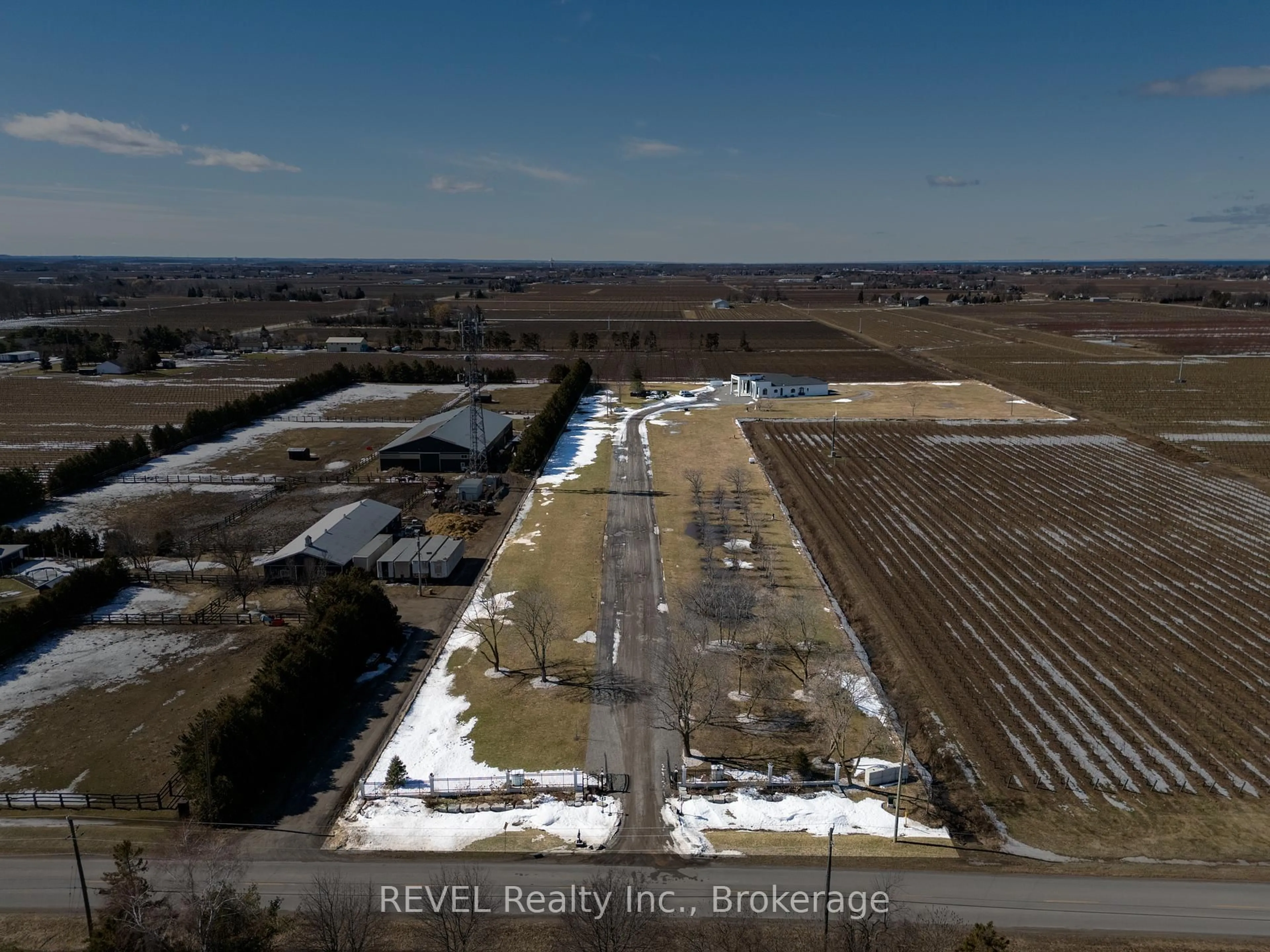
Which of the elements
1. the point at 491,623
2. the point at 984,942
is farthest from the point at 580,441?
the point at 984,942

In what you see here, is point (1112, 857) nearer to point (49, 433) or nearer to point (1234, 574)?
point (1234, 574)

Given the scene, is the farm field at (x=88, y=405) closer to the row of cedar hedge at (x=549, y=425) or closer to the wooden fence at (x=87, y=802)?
the row of cedar hedge at (x=549, y=425)

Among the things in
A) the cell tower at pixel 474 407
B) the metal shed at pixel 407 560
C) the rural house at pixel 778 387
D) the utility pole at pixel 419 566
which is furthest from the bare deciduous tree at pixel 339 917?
the rural house at pixel 778 387

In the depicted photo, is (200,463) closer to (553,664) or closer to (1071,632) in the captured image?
(553,664)

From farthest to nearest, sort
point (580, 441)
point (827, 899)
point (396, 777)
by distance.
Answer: point (580, 441) < point (396, 777) < point (827, 899)

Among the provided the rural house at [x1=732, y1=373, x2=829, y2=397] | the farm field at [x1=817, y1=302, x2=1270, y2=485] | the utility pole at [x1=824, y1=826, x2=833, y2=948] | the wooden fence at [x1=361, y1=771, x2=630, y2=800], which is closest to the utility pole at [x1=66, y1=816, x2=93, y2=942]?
the wooden fence at [x1=361, y1=771, x2=630, y2=800]

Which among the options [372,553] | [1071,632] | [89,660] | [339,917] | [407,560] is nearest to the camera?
[339,917]

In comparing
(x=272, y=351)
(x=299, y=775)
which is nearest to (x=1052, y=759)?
(x=299, y=775)
